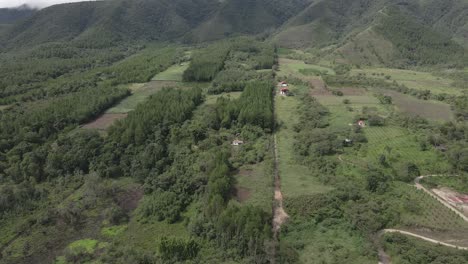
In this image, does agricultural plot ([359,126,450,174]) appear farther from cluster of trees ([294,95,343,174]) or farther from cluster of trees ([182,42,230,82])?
cluster of trees ([182,42,230,82])

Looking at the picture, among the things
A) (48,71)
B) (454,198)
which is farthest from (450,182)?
(48,71)

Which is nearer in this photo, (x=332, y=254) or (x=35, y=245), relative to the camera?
(x=332, y=254)

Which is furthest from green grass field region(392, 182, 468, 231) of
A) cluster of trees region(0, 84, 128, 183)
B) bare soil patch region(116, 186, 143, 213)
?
cluster of trees region(0, 84, 128, 183)

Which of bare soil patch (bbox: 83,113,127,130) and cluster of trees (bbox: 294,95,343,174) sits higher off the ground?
bare soil patch (bbox: 83,113,127,130)

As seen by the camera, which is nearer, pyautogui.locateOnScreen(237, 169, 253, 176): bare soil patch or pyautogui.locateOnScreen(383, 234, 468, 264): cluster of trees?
pyautogui.locateOnScreen(383, 234, 468, 264): cluster of trees

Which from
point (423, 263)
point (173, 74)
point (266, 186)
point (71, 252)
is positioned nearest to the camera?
point (423, 263)

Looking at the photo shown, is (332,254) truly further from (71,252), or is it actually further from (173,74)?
(173,74)

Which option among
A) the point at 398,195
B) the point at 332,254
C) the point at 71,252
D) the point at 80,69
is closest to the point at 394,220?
the point at 398,195
